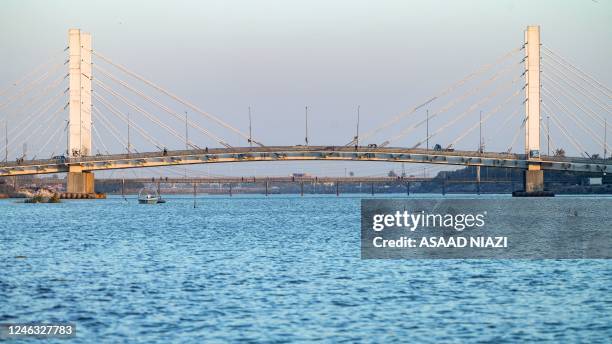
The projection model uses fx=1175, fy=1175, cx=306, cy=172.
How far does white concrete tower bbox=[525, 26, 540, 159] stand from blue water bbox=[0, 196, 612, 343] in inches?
3951

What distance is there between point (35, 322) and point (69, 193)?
132 meters

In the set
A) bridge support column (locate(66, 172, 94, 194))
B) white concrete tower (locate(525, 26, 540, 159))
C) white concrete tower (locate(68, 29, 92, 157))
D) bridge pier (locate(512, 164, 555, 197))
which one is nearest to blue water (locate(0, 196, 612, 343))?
white concrete tower (locate(68, 29, 92, 157))

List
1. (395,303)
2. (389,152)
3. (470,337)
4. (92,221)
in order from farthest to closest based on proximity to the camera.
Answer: (389,152) → (92,221) → (395,303) → (470,337)

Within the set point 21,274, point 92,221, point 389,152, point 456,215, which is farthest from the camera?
point 389,152

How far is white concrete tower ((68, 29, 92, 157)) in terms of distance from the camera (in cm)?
14912

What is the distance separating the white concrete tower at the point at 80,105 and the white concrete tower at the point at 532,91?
56728 mm

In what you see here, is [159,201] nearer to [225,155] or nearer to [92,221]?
[225,155]

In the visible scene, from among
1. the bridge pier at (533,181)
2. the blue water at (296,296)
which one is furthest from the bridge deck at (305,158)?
the blue water at (296,296)

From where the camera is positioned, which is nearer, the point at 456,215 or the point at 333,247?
the point at 333,247

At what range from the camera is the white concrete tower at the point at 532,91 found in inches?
6009

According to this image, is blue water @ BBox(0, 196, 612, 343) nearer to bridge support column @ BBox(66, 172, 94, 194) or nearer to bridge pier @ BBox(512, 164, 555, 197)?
bridge support column @ BBox(66, 172, 94, 194)

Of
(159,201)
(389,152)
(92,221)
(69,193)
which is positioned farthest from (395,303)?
(159,201)

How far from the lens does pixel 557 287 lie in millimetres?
37688

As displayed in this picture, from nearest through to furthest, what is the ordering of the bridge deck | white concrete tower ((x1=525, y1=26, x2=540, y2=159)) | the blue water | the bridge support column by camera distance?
the blue water < white concrete tower ((x1=525, y1=26, x2=540, y2=159)) < the bridge deck < the bridge support column
